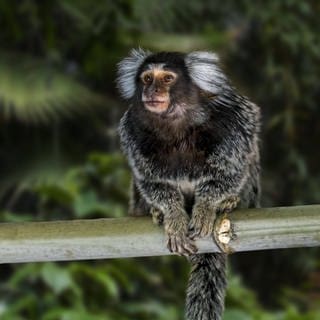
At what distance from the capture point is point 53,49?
521cm

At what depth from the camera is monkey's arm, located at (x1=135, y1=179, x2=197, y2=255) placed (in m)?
2.07

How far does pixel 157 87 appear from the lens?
2336 millimetres

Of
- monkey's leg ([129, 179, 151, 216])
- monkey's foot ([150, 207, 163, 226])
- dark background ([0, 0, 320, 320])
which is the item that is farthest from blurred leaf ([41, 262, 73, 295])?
monkey's foot ([150, 207, 163, 226])

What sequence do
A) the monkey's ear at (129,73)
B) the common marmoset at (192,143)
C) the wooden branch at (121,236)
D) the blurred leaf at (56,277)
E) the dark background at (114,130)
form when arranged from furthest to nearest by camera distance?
the dark background at (114,130) < the blurred leaf at (56,277) < the monkey's ear at (129,73) < the common marmoset at (192,143) < the wooden branch at (121,236)

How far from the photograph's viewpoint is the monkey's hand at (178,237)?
2.05 m

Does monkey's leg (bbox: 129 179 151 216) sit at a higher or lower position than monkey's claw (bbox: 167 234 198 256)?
higher

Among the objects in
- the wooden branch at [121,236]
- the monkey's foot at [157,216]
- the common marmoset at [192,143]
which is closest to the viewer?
the wooden branch at [121,236]

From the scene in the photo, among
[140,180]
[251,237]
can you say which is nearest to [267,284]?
[140,180]

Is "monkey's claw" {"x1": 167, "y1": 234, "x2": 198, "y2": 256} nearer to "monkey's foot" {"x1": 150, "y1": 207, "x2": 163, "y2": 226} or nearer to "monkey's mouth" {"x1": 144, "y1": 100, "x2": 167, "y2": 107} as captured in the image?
"monkey's foot" {"x1": 150, "y1": 207, "x2": 163, "y2": 226}

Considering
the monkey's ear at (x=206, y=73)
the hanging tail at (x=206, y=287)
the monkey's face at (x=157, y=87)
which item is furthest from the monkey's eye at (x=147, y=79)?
the hanging tail at (x=206, y=287)

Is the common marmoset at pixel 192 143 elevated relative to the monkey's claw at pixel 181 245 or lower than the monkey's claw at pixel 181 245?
elevated

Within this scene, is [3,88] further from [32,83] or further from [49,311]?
[49,311]

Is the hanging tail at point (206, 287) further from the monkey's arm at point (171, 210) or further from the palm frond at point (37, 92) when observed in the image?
the palm frond at point (37, 92)

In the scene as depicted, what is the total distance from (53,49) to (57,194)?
1399 millimetres
